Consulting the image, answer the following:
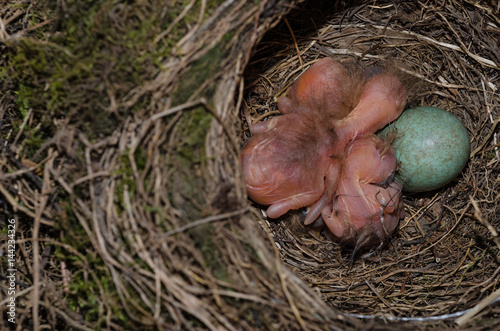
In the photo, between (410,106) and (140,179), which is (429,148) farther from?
(140,179)

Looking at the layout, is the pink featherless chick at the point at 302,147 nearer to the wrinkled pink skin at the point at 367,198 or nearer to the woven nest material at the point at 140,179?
the wrinkled pink skin at the point at 367,198

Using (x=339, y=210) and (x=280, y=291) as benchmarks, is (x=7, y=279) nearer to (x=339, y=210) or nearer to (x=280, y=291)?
(x=280, y=291)

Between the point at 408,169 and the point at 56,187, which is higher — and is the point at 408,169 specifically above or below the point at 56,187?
below

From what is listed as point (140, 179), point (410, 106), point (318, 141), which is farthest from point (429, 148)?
point (140, 179)

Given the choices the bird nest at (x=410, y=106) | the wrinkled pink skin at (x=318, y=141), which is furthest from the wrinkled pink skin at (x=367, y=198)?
the bird nest at (x=410, y=106)

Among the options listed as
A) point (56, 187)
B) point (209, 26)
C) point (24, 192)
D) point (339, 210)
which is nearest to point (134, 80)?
point (209, 26)
